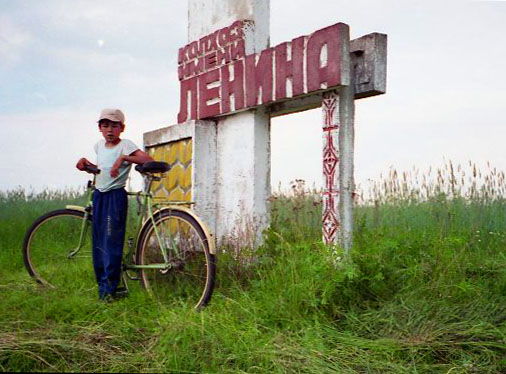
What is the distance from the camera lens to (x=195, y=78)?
22.9 feet

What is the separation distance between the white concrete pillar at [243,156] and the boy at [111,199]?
1.30 m

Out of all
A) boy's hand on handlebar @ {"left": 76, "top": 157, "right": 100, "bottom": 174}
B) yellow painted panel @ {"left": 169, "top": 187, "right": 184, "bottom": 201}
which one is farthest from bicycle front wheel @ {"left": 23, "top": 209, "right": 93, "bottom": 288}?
yellow painted panel @ {"left": 169, "top": 187, "right": 184, "bottom": 201}

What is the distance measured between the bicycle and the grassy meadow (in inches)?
7.1

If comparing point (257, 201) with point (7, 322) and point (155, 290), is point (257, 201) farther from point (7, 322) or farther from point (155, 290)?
point (7, 322)

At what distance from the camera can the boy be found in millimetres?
5086

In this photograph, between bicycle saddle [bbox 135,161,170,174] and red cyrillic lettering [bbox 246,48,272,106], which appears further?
red cyrillic lettering [bbox 246,48,272,106]

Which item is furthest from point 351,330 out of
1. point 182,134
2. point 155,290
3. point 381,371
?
point 182,134

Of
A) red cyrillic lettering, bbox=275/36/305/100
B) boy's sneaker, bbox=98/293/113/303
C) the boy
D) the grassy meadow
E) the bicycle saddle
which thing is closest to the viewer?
the grassy meadow

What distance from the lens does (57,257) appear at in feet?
20.6

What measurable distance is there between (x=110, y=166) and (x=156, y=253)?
0.94 meters

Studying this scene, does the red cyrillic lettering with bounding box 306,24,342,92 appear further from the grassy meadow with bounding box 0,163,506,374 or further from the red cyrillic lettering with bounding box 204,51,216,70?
the red cyrillic lettering with bounding box 204,51,216,70

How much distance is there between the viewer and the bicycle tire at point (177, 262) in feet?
15.4

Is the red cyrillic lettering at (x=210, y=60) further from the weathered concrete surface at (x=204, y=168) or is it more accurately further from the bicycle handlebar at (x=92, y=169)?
the bicycle handlebar at (x=92, y=169)

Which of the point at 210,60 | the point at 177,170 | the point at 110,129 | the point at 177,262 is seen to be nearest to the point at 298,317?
the point at 177,262
